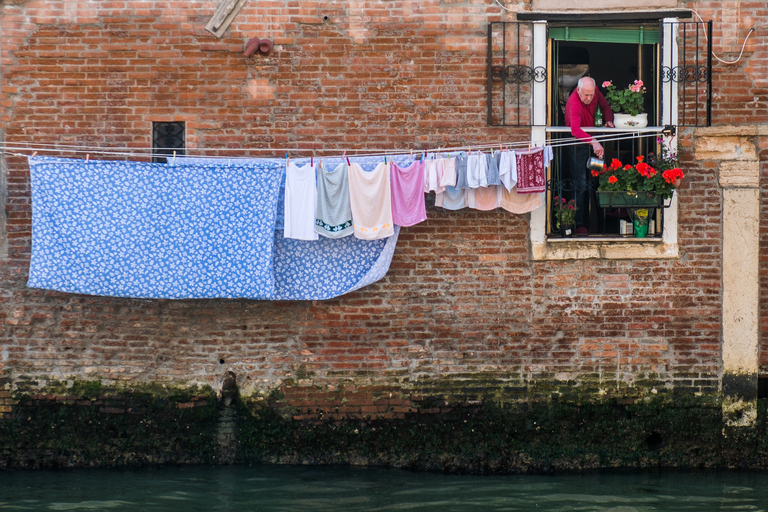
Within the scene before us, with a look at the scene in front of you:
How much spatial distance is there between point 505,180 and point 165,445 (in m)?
3.86

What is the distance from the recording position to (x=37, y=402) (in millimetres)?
6820

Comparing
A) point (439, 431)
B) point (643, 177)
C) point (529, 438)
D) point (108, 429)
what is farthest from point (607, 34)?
point (108, 429)

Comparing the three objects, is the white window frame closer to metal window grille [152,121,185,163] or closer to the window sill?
the window sill

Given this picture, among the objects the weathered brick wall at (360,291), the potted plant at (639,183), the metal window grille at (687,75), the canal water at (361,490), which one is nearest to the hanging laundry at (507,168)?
the weathered brick wall at (360,291)

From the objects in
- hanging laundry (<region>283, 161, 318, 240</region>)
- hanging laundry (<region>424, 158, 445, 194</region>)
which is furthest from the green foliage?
hanging laundry (<region>283, 161, 318, 240</region>)

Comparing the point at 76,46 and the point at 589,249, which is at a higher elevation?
the point at 76,46

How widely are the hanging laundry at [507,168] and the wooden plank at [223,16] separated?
2678 millimetres

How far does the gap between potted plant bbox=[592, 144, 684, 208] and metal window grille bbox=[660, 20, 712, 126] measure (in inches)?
19.0

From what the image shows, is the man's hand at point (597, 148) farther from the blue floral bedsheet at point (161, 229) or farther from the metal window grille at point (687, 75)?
the blue floral bedsheet at point (161, 229)

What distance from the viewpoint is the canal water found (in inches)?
235

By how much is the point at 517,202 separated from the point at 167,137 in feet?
10.6

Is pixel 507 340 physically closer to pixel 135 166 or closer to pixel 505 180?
pixel 505 180

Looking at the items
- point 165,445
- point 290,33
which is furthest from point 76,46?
point 165,445

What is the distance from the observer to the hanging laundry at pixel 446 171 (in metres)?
6.55
